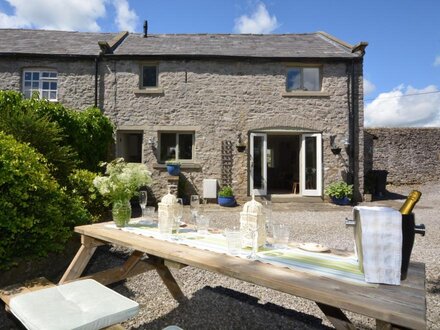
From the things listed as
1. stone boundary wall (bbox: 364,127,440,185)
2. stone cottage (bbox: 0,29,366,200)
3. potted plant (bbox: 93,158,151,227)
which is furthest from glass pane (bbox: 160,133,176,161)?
stone boundary wall (bbox: 364,127,440,185)

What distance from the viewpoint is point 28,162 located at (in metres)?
3.03

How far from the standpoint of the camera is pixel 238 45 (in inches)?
419

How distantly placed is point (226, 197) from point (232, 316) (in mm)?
6462

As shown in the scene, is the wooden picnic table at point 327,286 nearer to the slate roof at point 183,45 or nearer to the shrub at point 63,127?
the shrub at point 63,127

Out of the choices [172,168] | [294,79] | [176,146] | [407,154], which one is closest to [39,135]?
[172,168]

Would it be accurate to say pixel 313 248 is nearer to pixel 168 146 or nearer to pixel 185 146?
pixel 185 146

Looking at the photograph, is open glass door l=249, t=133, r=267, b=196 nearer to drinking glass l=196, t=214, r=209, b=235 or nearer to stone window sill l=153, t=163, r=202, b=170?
stone window sill l=153, t=163, r=202, b=170

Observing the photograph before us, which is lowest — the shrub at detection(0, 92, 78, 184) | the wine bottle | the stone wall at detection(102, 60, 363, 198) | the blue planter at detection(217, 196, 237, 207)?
the blue planter at detection(217, 196, 237, 207)

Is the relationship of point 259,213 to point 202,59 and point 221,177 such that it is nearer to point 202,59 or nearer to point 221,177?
point 221,177

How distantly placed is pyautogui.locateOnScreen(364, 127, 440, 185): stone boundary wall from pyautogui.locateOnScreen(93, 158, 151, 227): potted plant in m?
14.5

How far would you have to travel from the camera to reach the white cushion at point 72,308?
162 cm

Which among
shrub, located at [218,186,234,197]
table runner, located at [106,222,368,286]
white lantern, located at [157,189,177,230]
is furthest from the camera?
shrub, located at [218,186,234,197]

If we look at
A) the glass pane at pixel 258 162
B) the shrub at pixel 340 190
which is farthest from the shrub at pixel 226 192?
the shrub at pixel 340 190

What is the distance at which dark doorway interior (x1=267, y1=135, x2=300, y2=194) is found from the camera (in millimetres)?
14102
